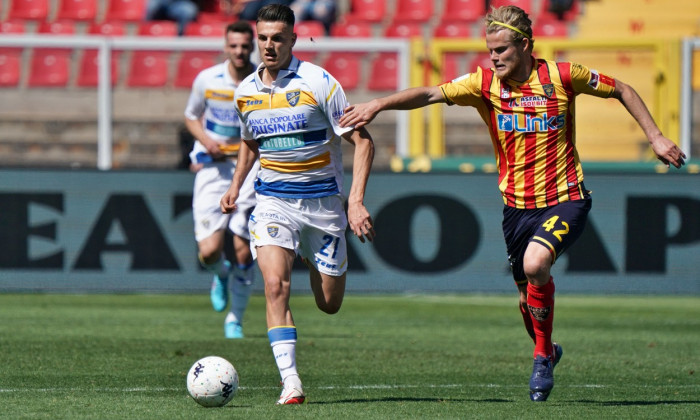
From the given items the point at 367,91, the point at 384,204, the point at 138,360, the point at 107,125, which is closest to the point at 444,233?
the point at 384,204

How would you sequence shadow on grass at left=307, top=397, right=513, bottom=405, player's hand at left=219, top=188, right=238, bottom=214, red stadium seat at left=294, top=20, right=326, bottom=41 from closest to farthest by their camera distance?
shadow on grass at left=307, top=397, right=513, bottom=405
player's hand at left=219, top=188, right=238, bottom=214
red stadium seat at left=294, top=20, right=326, bottom=41

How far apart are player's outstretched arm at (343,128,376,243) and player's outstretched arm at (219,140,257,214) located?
0.71 m

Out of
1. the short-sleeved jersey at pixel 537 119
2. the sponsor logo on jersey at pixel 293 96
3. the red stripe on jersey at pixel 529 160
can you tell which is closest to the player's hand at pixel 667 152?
the short-sleeved jersey at pixel 537 119

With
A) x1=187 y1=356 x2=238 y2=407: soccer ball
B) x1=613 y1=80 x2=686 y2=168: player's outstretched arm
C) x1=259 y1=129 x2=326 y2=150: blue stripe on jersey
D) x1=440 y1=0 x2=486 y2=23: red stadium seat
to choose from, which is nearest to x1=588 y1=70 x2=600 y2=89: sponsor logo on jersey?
x1=613 y1=80 x2=686 y2=168: player's outstretched arm

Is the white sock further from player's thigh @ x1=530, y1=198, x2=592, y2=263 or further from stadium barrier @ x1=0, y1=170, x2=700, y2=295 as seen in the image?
stadium barrier @ x1=0, y1=170, x2=700, y2=295

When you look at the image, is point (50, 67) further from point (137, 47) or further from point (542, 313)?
point (542, 313)

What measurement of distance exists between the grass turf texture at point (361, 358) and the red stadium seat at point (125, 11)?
6718 mm

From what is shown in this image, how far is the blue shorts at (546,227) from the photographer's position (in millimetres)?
6883

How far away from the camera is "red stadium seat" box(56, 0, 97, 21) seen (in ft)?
63.5

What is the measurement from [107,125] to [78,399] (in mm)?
8874

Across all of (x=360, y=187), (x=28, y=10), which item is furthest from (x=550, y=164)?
(x=28, y=10)

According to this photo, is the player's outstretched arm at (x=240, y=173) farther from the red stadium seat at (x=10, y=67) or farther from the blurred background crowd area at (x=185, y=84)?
the red stadium seat at (x=10, y=67)

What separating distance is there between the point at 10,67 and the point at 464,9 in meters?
7.17

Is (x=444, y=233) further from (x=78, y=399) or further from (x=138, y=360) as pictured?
(x=78, y=399)
